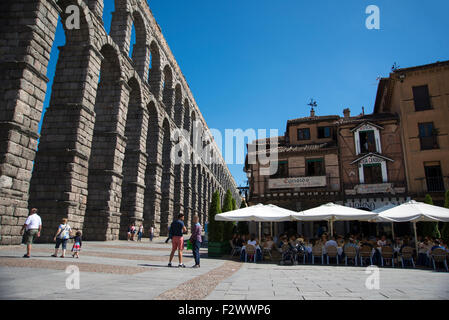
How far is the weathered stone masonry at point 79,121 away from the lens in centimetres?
1002

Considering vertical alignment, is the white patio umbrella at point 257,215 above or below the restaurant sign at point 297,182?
below

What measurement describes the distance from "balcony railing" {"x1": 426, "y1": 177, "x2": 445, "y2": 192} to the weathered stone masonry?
825 inches

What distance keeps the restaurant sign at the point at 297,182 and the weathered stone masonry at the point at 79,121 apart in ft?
32.4

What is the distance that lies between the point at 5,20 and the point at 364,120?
23.9 meters

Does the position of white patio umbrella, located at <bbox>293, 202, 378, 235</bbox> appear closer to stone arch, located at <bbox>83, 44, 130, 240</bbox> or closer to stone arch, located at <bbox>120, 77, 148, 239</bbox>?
stone arch, located at <bbox>83, 44, 130, 240</bbox>

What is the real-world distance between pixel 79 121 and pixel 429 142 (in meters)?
24.2

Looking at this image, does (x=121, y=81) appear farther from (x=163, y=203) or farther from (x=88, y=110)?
(x=163, y=203)

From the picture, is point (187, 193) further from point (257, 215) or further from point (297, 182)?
point (257, 215)

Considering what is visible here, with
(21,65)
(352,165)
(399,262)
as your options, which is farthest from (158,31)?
(399,262)

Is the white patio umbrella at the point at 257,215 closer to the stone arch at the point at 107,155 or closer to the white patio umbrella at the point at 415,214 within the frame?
the white patio umbrella at the point at 415,214

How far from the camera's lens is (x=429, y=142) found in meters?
21.4

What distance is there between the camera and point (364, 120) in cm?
2316

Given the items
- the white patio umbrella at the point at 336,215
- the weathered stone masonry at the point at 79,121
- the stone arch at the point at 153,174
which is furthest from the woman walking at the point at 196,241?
the stone arch at the point at 153,174
